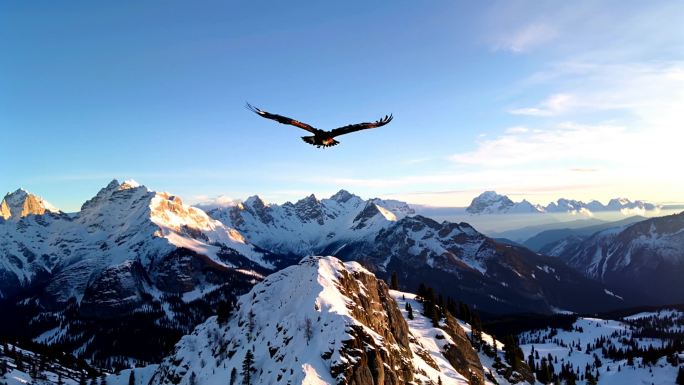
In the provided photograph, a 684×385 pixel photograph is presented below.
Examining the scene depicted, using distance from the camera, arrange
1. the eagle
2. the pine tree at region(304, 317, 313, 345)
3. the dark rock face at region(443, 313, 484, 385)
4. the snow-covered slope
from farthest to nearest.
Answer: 1. the dark rock face at region(443, 313, 484, 385)
2. the pine tree at region(304, 317, 313, 345)
3. the snow-covered slope
4. the eagle

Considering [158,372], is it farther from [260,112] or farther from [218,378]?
[260,112]

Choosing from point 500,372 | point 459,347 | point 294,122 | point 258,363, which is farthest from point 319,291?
point 294,122

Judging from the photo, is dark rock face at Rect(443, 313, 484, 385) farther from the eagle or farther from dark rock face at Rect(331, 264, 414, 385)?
the eagle

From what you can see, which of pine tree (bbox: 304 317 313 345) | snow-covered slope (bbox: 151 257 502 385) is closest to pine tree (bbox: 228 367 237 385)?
snow-covered slope (bbox: 151 257 502 385)

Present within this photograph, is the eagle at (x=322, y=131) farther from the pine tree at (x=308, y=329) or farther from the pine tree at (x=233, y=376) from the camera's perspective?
the pine tree at (x=233, y=376)

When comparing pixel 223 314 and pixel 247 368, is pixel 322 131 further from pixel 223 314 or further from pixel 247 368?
pixel 223 314

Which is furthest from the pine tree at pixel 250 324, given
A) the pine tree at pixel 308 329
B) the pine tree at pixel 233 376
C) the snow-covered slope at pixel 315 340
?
the pine tree at pixel 308 329

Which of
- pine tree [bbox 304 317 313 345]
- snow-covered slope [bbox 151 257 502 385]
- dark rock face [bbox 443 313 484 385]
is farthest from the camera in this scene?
dark rock face [bbox 443 313 484 385]

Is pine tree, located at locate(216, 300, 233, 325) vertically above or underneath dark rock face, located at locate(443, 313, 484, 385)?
above
